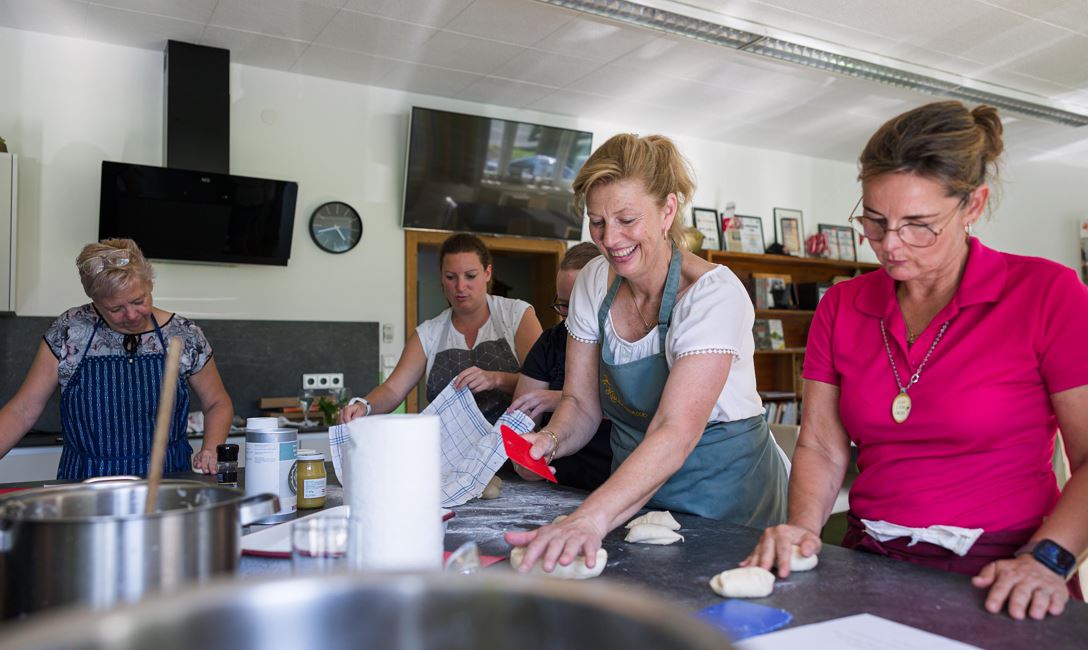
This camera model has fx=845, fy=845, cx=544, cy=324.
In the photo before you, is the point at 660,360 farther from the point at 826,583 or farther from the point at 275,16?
the point at 275,16

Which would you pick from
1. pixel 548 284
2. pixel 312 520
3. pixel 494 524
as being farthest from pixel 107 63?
pixel 312 520

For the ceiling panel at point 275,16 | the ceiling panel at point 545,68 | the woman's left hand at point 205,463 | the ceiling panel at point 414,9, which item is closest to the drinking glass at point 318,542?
the woman's left hand at point 205,463

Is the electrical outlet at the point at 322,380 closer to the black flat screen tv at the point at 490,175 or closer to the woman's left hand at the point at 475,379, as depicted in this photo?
the black flat screen tv at the point at 490,175

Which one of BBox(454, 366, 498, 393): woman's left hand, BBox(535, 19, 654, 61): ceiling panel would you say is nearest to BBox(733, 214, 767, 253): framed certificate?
BBox(535, 19, 654, 61): ceiling panel

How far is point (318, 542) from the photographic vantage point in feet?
2.86

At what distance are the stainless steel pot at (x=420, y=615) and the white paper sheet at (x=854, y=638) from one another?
496 mm

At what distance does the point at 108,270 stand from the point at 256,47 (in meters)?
2.35

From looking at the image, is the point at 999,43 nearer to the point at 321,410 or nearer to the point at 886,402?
→ the point at 886,402

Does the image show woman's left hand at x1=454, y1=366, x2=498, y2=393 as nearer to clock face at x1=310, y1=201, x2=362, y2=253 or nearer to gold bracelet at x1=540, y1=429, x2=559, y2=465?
gold bracelet at x1=540, y1=429, x2=559, y2=465

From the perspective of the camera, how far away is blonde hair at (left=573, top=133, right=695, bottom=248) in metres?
1.70

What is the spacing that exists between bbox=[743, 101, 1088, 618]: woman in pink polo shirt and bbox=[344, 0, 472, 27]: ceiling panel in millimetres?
2897

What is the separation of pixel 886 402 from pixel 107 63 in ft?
14.1

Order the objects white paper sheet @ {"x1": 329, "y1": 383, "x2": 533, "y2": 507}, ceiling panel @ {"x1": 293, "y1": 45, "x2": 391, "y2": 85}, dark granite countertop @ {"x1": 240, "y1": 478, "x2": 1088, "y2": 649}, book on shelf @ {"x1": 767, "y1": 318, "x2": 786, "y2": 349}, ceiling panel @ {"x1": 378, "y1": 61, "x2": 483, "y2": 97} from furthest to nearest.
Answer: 1. book on shelf @ {"x1": 767, "y1": 318, "x2": 786, "y2": 349}
2. ceiling panel @ {"x1": 378, "y1": 61, "x2": 483, "y2": 97}
3. ceiling panel @ {"x1": 293, "y1": 45, "x2": 391, "y2": 85}
4. white paper sheet @ {"x1": 329, "y1": 383, "x2": 533, "y2": 507}
5. dark granite countertop @ {"x1": 240, "y1": 478, "x2": 1088, "y2": 649}

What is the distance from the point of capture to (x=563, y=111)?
5605mm
